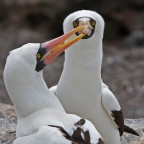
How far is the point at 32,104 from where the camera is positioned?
5.27 metres

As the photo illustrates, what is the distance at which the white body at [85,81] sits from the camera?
5.92m

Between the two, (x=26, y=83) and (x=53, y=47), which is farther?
(x=53, y=47)

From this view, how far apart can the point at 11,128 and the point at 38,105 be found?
1.54 meters

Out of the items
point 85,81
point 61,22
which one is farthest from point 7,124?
point 61,22

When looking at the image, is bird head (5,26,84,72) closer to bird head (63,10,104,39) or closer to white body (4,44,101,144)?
white body (4,44,101,144)

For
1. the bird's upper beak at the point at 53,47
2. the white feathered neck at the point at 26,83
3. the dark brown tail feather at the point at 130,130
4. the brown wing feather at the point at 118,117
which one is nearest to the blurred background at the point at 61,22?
the dark brown tail feather at the point at 130,130

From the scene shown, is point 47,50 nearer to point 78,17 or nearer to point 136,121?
point 78,17

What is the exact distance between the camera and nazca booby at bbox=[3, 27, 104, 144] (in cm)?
504

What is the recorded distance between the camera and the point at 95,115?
6000 millimetres

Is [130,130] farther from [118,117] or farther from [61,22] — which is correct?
[61,22]

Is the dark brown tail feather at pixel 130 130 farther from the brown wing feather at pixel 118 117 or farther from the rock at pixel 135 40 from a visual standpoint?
the rock at pixel 135 40

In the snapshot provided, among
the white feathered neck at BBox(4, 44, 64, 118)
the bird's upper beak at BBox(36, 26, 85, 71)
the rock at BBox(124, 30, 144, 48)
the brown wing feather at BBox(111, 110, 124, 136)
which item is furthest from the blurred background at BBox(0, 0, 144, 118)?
the white feathered neck at BBox(4, 44, 64, 118)

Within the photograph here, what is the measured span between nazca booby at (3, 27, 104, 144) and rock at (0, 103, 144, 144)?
124cm

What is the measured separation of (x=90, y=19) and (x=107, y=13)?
42.3ft
